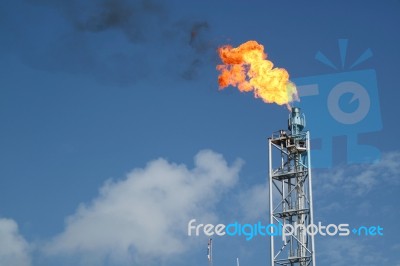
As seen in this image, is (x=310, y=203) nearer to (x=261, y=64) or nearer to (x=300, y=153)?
(x=300, y=153)

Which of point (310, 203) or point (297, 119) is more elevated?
point (297, 119)

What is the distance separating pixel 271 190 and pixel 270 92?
8.95 metres

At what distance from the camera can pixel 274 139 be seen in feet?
358

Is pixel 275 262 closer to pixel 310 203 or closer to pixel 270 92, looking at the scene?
pixel 310 203

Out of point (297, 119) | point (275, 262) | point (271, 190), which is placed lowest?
point (275, 262)

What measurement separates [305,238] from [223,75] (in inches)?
650

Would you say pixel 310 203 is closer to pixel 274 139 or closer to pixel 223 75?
pixel 274 139

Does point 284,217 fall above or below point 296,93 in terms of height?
below

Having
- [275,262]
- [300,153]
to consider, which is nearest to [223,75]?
[300,153]

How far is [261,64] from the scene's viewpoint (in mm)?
106688

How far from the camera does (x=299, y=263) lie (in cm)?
10556

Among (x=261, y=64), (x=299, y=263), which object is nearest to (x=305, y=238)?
(x=299, y=263)

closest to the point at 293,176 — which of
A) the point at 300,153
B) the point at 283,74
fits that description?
the point at 300,153

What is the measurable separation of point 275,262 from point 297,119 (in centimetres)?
1358
